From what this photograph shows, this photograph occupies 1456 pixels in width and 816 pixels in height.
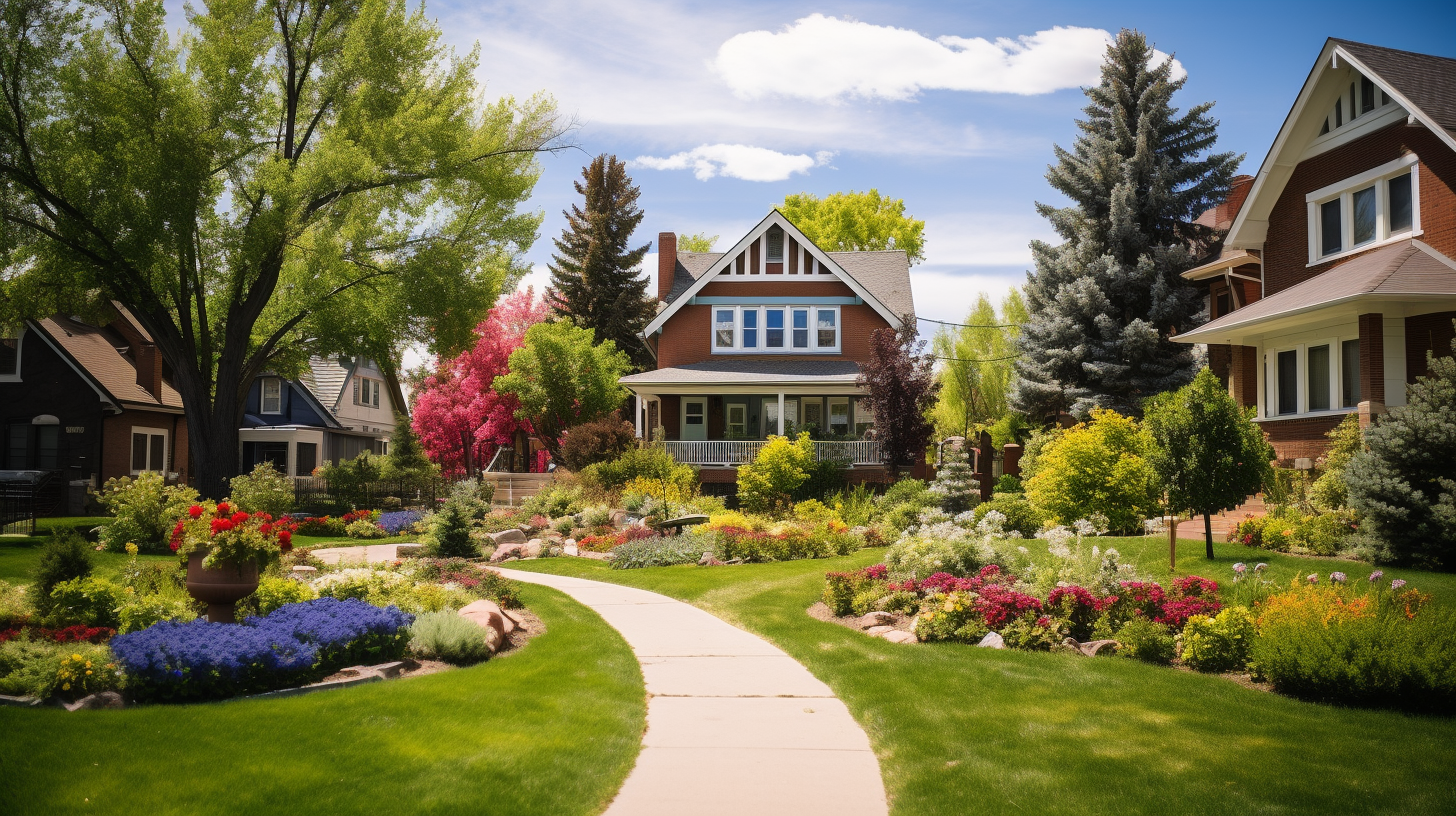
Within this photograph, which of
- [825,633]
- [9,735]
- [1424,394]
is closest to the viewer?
[9,735]

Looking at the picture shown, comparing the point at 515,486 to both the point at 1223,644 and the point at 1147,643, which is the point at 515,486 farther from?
the point at 1223,644

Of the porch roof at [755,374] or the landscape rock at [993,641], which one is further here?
the porch roof at [755,374]

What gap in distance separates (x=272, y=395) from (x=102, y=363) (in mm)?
9134

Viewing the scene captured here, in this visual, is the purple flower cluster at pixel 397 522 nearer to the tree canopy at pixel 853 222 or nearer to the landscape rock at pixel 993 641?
the landscape rock at pixel 993 641

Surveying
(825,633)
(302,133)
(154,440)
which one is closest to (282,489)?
(302,133)

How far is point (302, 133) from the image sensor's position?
23281mm

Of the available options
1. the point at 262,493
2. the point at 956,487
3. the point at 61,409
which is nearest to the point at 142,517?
the point at 262,493

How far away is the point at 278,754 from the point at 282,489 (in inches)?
714

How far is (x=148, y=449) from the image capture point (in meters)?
29.0

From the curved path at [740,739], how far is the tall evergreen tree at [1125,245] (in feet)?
65.1

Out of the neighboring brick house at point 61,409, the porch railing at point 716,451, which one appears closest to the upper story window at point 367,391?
the neighboring brick house at point 61,409

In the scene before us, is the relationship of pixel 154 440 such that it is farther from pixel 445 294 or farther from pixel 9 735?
pixel 9 735

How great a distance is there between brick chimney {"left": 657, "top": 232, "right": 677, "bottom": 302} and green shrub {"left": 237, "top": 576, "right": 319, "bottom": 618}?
24.9 m

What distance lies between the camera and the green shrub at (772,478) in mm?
22922
